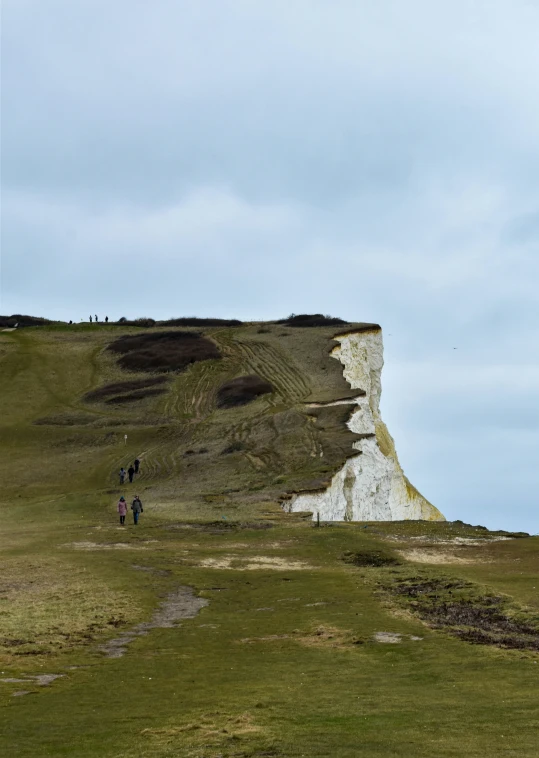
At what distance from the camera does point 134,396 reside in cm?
9450

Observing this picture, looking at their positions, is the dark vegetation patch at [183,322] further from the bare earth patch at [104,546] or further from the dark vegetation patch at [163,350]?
the bare earth patch at [104,546]

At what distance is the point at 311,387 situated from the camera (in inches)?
3556

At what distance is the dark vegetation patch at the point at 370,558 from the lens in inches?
1581

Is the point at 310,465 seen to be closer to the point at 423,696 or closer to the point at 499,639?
the point at 499,639

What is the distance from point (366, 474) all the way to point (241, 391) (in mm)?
23211

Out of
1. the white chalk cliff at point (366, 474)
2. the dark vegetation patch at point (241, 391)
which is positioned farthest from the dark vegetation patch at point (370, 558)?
the dark vegetation patch at point (241, 391)

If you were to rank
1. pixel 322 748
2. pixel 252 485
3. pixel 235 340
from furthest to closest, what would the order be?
1. pixel 235 340
2. pixel 252 485
3. pixel 322 748

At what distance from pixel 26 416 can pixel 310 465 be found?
3471cm

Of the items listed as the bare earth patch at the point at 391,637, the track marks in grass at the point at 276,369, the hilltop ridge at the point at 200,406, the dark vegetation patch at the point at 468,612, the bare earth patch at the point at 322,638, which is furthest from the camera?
the track marks in grass at the point at 276,369

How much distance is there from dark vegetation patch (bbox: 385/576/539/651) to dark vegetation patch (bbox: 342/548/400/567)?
5046mm

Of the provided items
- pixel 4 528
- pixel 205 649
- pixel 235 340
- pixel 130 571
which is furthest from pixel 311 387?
pixel 205 649

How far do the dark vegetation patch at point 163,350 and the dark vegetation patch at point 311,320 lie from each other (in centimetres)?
1321

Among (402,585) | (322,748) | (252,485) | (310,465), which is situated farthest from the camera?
(310,465)

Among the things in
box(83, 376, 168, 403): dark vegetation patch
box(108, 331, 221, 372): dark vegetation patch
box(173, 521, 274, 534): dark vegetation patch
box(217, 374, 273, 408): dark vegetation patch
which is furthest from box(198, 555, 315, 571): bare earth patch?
box(108, 331, 221, 372): dark vegetation patch
